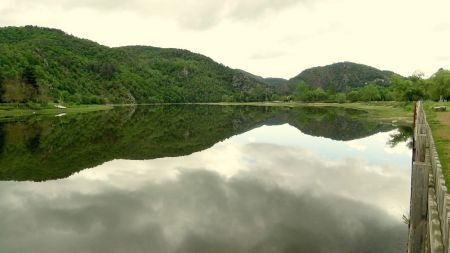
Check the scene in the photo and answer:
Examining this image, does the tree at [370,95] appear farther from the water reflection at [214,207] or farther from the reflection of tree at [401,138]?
the water reflection at [214,207]

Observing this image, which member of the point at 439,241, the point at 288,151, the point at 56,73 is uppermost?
the point at 56,73

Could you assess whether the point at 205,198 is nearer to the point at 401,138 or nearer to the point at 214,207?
the point at 214,207

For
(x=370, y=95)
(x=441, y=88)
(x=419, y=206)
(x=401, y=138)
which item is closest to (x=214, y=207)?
(x=419, y=206)

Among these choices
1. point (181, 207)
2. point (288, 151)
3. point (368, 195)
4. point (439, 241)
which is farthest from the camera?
point (288, 151)

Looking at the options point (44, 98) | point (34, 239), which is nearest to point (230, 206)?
point (34, 239)

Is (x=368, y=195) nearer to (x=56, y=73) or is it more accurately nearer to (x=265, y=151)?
(x=265, y=151)

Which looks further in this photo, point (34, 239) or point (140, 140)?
point (140, 140)

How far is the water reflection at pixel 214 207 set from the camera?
14383mm

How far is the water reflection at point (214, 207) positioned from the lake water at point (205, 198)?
2.3 inches

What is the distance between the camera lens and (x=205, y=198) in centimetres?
2052

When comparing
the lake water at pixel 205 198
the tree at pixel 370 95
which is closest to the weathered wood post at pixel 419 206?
the lake water at pixel 205 198

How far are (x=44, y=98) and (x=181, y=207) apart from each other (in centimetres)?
10808

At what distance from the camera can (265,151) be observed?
38.0 meters

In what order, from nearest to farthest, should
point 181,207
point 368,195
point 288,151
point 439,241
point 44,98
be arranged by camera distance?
1. point 439,241
2. point 181,207
3. point 368,195
4. point 288,151
5. point 44,98
